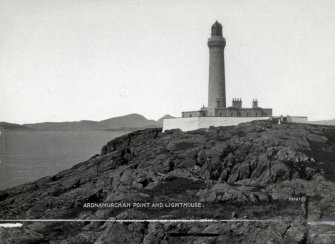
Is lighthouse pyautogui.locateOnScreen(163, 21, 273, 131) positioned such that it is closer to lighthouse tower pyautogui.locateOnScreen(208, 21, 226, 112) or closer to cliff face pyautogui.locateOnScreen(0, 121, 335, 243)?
lighthouse tower pyautogui.locateOnScreen(208, 21, 226, 112)

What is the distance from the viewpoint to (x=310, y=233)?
83.2ft

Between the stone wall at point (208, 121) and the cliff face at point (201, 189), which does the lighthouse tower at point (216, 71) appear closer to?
the stone wall at point (208, 121)

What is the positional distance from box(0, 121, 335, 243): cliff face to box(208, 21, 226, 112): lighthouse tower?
9216mm

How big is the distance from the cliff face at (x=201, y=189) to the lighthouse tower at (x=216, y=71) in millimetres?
9216

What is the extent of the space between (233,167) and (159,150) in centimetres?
816

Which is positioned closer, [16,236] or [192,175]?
[16,236]

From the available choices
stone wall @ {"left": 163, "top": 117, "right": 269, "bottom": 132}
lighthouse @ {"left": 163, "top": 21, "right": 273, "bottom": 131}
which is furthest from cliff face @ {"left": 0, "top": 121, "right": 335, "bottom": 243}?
lighthouse @ {"left": 163, "top": 21, "right": 273, "bottom": 131}

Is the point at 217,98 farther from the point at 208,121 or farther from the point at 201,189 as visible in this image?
the point at 201,189

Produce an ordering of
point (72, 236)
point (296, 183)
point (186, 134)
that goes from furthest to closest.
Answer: point (186, 134), point (296, 183), point (72, 236)

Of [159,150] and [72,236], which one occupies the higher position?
[159,150]

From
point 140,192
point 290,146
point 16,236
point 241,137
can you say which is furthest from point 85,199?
point 290,146

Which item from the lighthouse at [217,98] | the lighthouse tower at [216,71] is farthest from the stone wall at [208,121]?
the lighthouse tower at [216,71]

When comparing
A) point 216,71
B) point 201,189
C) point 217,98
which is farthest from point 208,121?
point 201,189

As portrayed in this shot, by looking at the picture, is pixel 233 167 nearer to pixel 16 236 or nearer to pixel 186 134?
pixel 186 134
